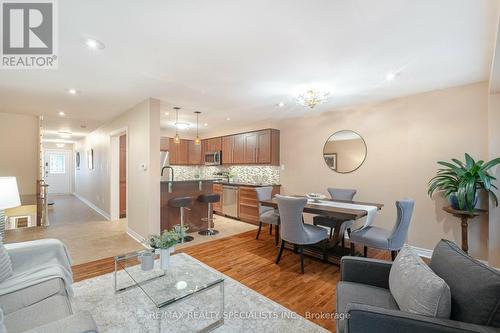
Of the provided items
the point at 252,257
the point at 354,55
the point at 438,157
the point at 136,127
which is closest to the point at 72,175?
the point at 136,127

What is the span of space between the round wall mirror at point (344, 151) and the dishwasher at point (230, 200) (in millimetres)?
2457

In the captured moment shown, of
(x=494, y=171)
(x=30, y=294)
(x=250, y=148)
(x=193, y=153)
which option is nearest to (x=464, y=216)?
(x=494, y=171)

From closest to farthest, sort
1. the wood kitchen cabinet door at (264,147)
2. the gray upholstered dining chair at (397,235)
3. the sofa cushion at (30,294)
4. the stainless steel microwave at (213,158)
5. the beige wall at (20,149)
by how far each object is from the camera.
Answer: the sofa cushion at (30,294)
the gray upholstered dining chair at (397,235)
the beige wall at (20,149)
the wood kitchen cabinet door at (264,147)
the stainless steel microwave at (213,158)

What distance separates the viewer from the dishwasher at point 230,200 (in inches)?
232

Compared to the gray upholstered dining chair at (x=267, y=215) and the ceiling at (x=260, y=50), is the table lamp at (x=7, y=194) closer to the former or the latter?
the ceiling at (x=260, y=50)

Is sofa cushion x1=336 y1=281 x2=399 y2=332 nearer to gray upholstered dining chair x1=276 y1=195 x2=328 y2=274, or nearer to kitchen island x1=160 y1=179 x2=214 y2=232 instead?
gray upholstered dining chair x1=276 y1=195 x2=328 y2=274

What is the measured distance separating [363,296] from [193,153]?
21.8ft

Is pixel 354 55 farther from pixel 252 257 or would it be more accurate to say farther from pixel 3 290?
pixel 3 290

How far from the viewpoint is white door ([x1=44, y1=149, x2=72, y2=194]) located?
10.2 m

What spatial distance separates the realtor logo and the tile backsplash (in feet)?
14.8

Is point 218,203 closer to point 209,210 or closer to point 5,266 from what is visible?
point 209,210

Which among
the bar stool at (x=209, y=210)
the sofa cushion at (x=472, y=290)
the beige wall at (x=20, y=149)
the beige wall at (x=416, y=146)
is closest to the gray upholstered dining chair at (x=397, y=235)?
the beige wall at (x=416, y=146)

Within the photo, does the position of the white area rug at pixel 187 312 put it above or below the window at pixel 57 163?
below

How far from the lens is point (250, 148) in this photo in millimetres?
5980
